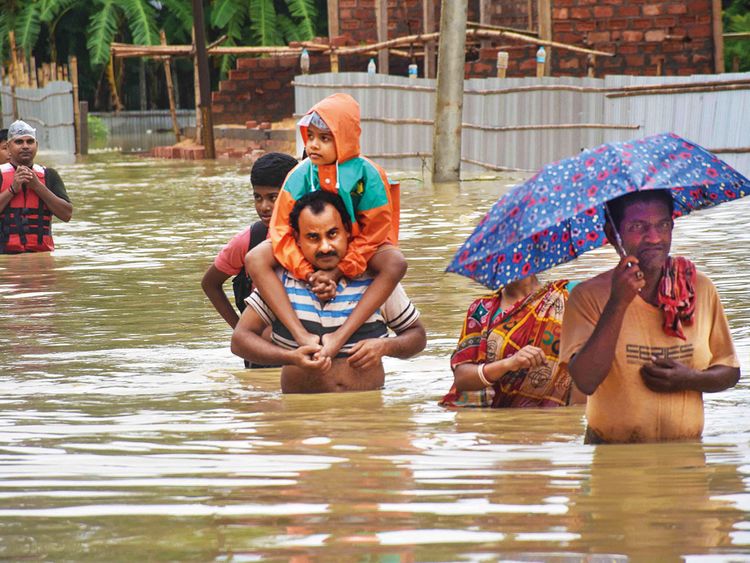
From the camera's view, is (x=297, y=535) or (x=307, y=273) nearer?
(x=297, y=535)

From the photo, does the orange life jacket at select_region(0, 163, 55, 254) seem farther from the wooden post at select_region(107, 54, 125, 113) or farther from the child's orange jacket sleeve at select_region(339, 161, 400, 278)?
the wooden post at select_region(107, 54, 125, 113)

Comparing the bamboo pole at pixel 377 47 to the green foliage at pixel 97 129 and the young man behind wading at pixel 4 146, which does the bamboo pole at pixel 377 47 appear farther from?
the green foliage at pixel 97 129

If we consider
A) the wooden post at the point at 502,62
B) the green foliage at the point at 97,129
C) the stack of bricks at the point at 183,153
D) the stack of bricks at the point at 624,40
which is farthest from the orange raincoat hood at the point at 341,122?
the green foliage at the point at 97,129

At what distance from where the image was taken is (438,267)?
11.4 m

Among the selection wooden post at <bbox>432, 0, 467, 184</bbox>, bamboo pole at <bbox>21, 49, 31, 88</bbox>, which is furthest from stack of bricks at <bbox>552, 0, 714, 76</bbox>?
bamboo pole at <bbox>21, 49, 31, 88</bbox>

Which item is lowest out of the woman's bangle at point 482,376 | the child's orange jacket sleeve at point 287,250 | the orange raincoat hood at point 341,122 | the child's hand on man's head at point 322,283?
the woman's bangle at point 482,376

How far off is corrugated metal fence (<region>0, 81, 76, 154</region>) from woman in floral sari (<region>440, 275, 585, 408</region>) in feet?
101

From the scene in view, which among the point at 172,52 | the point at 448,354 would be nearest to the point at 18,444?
the point at 448,354

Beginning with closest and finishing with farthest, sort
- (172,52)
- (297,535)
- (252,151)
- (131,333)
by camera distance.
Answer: (297,535)
(131,333)
(252,151)
(172,52)

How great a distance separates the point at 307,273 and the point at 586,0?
56.9ft

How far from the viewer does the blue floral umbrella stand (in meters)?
4.22

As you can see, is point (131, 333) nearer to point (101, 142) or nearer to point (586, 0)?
point (586, 0)

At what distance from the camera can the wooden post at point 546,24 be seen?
74.3 ft

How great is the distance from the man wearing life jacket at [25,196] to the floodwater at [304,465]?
2084 millimetres
